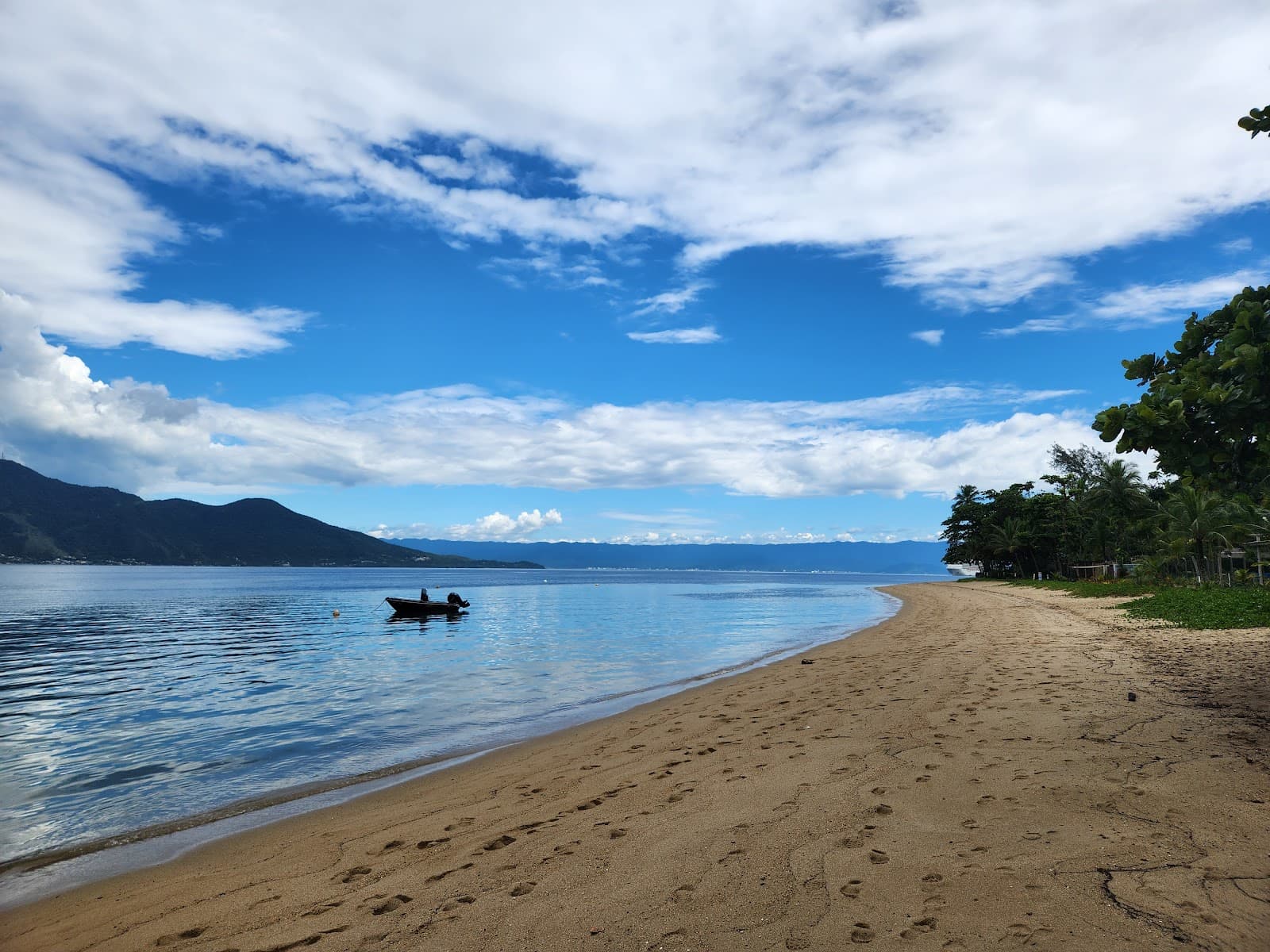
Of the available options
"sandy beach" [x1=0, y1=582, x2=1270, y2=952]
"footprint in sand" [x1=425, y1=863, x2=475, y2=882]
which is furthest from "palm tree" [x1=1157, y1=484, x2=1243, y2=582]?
"footprint in sand" [x1=425, y1=863, x2=475, y2=882]

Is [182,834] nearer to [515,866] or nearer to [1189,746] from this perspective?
[515,866]

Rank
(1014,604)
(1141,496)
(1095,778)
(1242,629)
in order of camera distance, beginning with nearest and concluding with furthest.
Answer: (1095,778) → (1242,629) → (1014,604) → (1141,496)

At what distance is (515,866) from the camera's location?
5500 millimetres

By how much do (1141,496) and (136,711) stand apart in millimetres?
60142

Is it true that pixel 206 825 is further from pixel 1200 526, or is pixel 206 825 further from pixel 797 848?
pixel 1200 526

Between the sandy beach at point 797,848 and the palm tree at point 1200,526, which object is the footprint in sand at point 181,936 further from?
the palm tree at point 1200,526

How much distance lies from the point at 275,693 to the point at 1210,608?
1085 inches

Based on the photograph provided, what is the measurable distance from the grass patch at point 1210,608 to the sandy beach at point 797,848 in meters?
10.6

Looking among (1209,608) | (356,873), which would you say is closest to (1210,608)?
(1209,608)

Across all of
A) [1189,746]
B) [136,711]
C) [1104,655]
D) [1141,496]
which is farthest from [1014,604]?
[136,711]

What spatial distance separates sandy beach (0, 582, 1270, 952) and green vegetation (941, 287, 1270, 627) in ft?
9.85

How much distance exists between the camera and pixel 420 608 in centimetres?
4794

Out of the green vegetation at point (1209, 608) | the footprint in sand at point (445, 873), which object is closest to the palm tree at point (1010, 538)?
the green vegetation at point (1209, 608)

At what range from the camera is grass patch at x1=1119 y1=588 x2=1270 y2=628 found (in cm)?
1878
